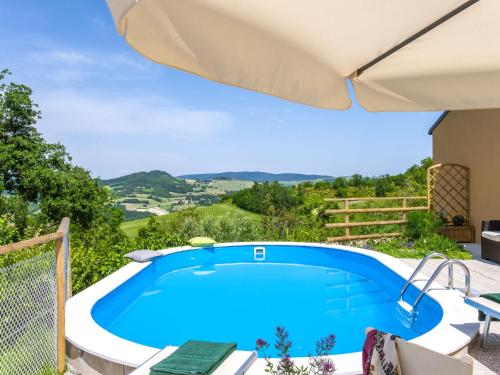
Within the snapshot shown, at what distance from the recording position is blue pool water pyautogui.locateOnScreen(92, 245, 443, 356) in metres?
5.19

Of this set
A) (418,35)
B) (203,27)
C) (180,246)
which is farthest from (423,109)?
(180,246)

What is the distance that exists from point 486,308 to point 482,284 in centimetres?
265

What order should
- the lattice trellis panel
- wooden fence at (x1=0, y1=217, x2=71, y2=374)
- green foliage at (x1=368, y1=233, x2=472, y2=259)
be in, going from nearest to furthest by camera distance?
wooden fence at (x1=0, y1=217, x2=71, y2=374)
green foliage at (x1=368, y1=233, x2=472, y2=259)
the lattice trellis panel

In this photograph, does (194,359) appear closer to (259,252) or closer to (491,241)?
(259,252)

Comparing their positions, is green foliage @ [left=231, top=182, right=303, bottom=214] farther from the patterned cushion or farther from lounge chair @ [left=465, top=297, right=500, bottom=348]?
lounge chair @ [left=465, top=297, right=500, bottom=348]

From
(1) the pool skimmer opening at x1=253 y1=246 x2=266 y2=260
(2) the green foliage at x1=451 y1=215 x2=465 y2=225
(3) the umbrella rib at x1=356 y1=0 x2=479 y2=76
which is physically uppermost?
(3) the umbrella rib at x1=356 y1=0 x2=479 y2=76

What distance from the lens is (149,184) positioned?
23.8 meters

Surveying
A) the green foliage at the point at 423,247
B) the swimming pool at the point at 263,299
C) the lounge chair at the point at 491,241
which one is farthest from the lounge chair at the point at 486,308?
the green foliage at the point at 423,247

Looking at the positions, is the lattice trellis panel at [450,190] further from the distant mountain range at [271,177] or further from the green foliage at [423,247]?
the distant mountain range at [271,177]

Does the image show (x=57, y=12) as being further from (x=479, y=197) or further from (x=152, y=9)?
(x=152, y=9)

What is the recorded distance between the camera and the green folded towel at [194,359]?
8.10ft

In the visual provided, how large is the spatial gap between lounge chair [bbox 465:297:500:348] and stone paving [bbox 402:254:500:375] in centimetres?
9

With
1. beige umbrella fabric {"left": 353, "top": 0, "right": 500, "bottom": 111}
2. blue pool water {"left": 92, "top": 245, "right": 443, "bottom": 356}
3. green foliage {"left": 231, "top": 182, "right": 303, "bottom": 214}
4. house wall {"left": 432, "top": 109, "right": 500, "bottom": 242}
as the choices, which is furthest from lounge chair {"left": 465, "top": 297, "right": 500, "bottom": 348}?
green foliage {"left": 231, "top": 182, "right": 303, "bottom": 214}

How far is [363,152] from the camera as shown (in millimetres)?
25203
